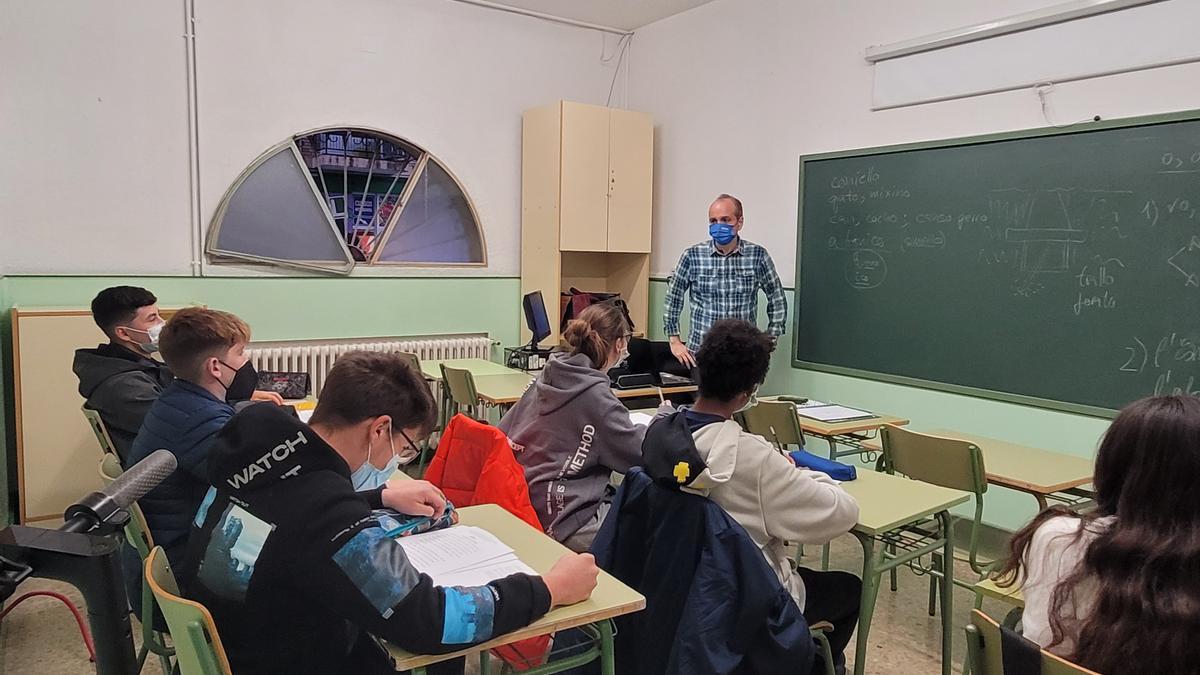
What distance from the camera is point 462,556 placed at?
1590 millimetres

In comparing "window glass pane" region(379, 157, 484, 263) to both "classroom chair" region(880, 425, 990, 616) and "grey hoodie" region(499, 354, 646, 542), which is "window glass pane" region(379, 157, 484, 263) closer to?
"grey hoodie" region(499, 354, 646, 542)

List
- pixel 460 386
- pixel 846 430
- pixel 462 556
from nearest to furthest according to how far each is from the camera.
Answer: pixel 462 556 → pixel 846 430 → pixel 460 386

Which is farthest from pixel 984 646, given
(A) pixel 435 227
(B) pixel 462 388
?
(A) pixel 435 227

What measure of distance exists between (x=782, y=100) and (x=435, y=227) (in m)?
2.49

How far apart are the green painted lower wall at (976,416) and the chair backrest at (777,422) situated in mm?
1110

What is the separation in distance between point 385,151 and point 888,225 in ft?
10.7

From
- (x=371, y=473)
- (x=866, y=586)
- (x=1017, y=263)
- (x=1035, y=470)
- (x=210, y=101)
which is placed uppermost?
(x=210, y=101)

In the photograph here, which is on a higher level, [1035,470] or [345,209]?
[345,209]

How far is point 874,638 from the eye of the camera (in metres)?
2.94

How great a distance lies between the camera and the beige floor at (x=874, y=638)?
2.68 meters

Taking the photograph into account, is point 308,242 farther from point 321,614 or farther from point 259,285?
point 321,614

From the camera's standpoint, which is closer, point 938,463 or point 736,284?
point 938,463

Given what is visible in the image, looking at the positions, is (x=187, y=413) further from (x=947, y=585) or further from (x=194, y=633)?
(x=947, y=585)

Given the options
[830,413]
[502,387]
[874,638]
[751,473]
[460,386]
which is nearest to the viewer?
[751,473]
